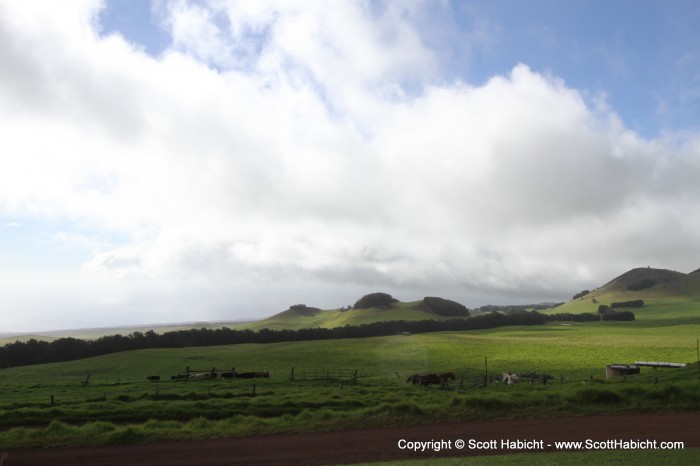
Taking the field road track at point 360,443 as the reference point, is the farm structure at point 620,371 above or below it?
below

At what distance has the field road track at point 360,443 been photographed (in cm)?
1952

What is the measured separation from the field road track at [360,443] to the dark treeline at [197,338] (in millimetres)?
105356

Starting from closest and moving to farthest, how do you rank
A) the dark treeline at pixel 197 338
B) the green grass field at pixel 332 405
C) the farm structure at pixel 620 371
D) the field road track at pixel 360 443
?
the field road track at pixel 360 443 < the green grass field at pixel 332 405 < the farm structure at pixel 620 371 < the dark treeline at pixel 197 338

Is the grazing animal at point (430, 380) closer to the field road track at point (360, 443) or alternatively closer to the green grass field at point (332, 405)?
the green grass field at point (332, 405)

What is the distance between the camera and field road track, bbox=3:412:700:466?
1952 centimetres

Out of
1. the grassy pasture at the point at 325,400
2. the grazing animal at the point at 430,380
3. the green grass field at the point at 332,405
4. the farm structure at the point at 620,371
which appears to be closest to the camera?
the green grass field at the point at 332,405

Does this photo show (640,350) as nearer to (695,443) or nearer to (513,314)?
(695,443)

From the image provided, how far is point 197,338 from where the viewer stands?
129000 millimetres

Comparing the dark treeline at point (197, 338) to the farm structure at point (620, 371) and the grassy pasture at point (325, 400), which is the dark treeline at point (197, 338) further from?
the farm structure at point (620, 371)

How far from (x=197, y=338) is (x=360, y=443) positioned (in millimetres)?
117414

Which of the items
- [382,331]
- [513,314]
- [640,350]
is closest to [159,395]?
[640,350]

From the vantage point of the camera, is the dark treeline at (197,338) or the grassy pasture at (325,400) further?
the dark treeline at (197,338)

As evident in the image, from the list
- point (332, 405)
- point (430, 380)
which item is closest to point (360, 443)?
point (332, 405)

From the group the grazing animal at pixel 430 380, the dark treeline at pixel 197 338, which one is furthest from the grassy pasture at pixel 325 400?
the dark treeline at pixel 197 338
